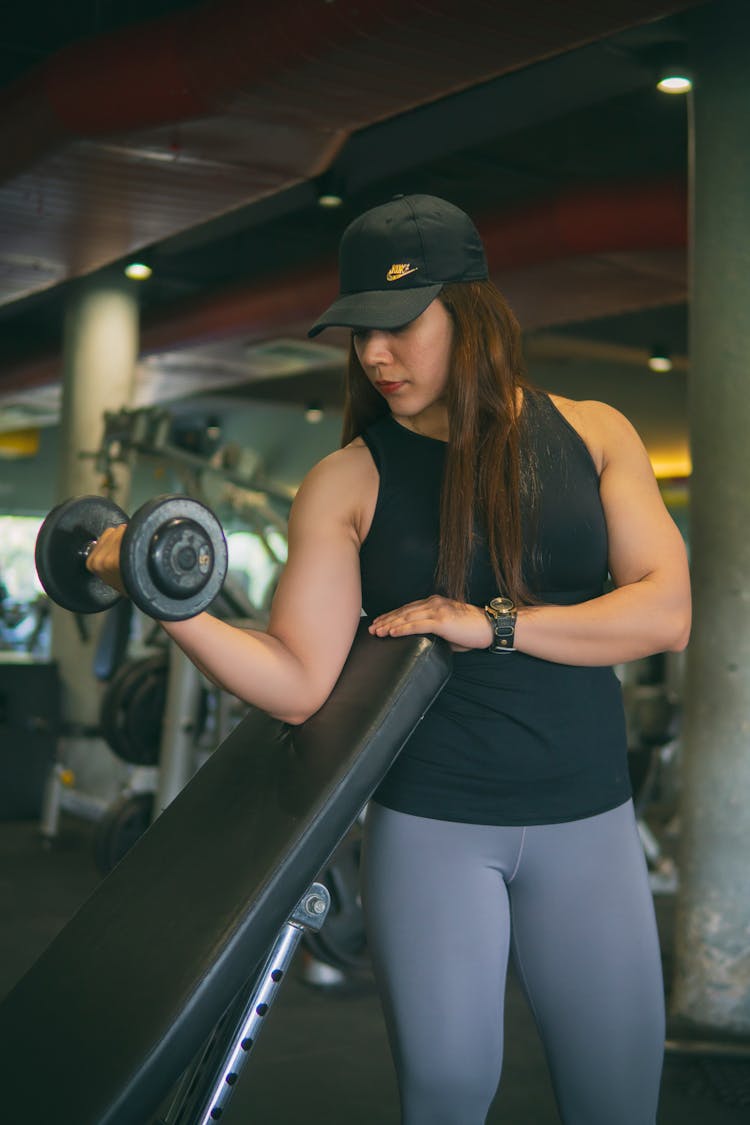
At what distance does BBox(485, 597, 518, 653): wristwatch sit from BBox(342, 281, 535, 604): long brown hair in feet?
0.07

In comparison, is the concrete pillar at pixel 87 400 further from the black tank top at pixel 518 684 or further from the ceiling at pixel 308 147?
the black tank top at pixel 518 684

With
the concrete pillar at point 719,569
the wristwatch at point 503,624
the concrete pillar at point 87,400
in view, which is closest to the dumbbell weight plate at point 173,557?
the wristwatch at point 503,624

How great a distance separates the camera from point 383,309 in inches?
42.9

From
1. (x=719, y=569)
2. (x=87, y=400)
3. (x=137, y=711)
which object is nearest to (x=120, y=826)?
(x=137, y=711)

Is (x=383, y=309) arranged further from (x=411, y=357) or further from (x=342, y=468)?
(x=342, y=468)

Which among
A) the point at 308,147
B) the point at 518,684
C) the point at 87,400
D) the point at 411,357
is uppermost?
the point at 308,147

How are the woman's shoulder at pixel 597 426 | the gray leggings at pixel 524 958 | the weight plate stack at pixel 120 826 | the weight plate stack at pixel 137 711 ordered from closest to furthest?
the gray leggings at pixel 524 958, the woman's shoulder at pixel 597 426, the weight plate stack at pixel 120 826, the weight plate stack at pixel 137 711

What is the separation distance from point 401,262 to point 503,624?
35cm

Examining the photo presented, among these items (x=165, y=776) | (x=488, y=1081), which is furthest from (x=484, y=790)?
(x=165, y=776)

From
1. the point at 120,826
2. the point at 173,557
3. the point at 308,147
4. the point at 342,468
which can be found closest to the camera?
the point at 173,557

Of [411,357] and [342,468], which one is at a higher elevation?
[411,357]

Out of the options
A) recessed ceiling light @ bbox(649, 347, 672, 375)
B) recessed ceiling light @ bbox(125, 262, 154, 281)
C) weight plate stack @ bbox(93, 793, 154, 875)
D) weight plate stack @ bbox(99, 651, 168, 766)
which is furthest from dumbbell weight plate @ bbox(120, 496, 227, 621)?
recessed ceiling light @ bbox(649, 347, 672, 375)

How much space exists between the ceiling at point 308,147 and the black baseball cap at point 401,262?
61.5 inches

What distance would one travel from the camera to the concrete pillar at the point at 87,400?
5.48 m
